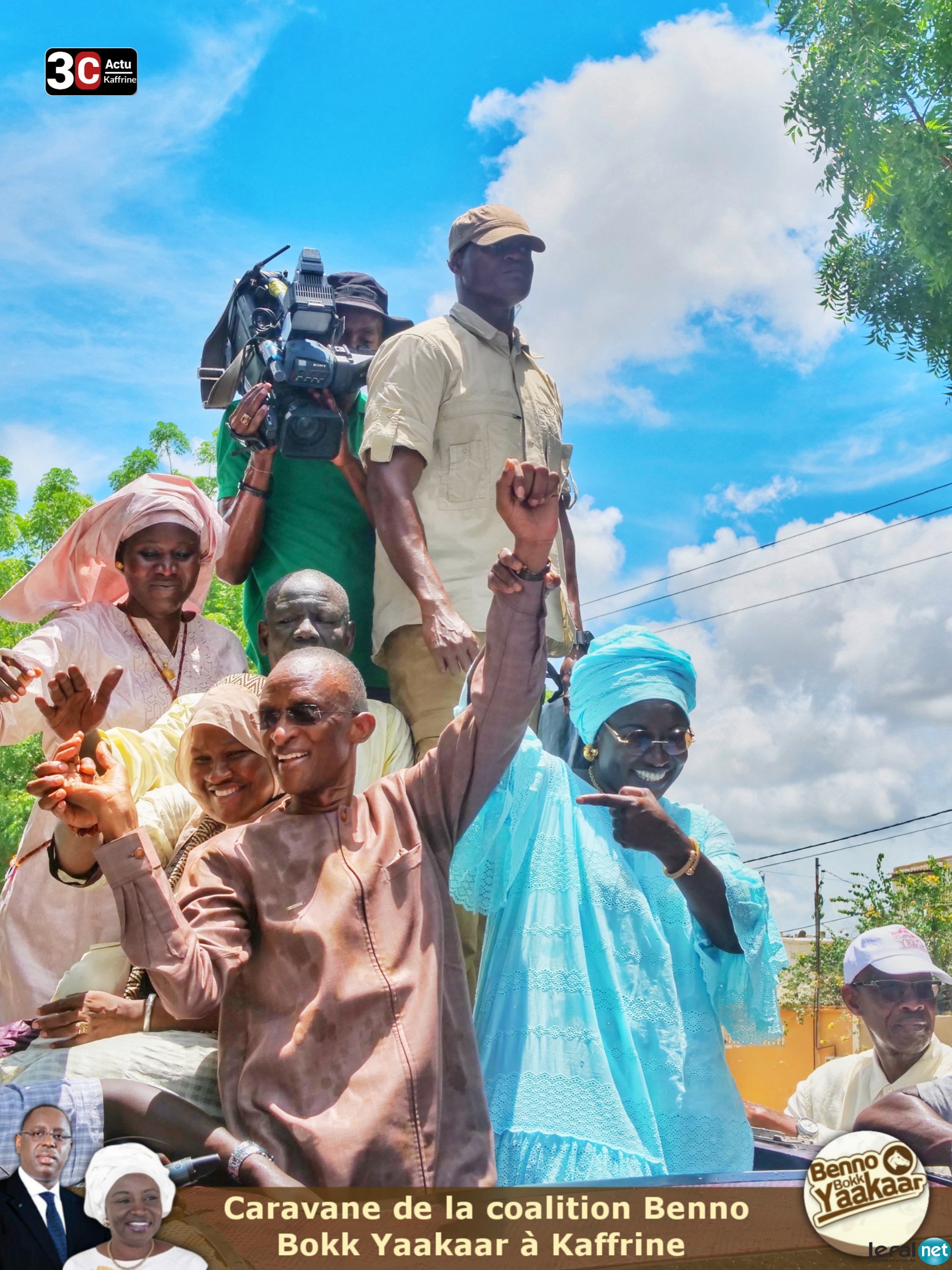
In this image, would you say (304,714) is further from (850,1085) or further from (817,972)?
(817,972)

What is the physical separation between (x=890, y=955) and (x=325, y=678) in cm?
145

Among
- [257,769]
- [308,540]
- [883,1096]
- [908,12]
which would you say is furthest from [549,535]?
[908,12]

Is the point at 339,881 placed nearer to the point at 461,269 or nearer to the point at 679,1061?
the point at 679,1061

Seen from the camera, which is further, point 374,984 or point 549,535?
point 549,535

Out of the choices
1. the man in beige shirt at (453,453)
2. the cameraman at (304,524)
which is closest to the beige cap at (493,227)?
the man in beige shirt at (453,453)

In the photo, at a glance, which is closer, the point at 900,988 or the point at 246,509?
the point at 900,988

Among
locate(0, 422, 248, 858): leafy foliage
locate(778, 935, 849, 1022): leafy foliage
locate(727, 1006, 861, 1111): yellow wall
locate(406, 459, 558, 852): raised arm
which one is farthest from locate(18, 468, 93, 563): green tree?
locate(778, 935, 849, 1022): leafy foliage

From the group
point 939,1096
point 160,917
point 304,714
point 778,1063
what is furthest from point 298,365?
point 778,1063

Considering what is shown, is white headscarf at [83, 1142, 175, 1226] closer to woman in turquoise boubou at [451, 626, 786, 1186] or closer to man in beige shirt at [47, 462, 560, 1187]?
man in beige shirt at [47, 462, 560, 1187]

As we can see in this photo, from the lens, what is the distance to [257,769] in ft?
8.63

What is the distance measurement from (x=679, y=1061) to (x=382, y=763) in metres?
1.04

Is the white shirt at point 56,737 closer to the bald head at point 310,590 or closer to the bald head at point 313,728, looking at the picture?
the bald head at point 310,590

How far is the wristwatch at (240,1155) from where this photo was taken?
1.91m

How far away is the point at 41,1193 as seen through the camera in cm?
191
